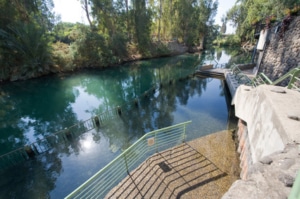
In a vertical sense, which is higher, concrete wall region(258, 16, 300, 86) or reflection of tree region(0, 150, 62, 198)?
concrete wall region(258, 16, 300, 86)

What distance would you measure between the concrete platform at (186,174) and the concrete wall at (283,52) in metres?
6.38

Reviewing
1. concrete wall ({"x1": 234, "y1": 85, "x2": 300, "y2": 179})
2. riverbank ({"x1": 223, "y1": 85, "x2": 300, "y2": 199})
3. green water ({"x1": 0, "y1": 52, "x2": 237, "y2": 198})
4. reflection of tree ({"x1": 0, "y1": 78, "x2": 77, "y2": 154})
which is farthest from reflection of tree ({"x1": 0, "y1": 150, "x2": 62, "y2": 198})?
concrete wall ({"x1": 234, "y1": 85, "x2": 300, "y2": 179})

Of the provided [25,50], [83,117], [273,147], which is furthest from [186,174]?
[25,50]

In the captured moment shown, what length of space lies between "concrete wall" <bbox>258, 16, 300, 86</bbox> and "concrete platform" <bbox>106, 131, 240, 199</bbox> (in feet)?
20.9

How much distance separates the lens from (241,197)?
62.9 inches

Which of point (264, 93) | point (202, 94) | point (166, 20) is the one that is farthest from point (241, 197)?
point (166, 20)

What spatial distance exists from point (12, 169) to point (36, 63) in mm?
17774

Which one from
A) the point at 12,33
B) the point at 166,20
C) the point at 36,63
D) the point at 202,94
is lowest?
the point at 202,94

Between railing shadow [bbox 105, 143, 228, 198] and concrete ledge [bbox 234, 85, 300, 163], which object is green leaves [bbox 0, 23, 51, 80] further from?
concrete ledge [bbox 234, 85, 300, 163]

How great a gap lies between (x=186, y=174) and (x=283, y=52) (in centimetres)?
989

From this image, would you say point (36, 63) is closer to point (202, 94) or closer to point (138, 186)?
point (202, 94)

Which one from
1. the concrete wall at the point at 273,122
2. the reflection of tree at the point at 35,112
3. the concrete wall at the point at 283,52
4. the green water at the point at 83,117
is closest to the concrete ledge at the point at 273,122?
the concrete wall at the point at 273,122

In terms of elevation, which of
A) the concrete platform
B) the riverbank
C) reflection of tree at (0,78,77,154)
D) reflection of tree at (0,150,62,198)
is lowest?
reflection of tree at (0,78,77,154)

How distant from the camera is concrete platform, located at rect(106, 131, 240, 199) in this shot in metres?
3.91
